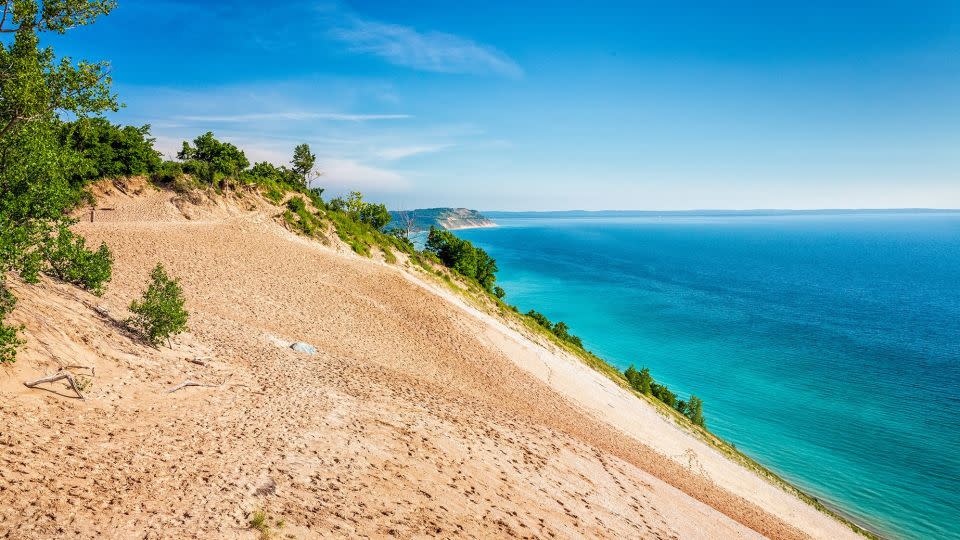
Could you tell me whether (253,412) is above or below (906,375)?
above

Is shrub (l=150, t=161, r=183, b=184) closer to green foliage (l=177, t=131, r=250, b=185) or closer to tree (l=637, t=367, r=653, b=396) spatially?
green foliage (l=177, t=131, r=250, b=185)

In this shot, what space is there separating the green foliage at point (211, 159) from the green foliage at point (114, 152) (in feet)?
10.9

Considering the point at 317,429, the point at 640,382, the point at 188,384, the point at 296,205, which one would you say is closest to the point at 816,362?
the point at 640,382

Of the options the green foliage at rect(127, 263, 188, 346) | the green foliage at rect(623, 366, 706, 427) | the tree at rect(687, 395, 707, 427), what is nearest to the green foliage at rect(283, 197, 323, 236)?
the green foliage at rect(127, 263, 188, 346)

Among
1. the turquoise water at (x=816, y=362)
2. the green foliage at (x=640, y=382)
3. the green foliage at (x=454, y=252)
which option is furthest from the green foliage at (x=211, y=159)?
the turquoise water at (x=816, y=362)

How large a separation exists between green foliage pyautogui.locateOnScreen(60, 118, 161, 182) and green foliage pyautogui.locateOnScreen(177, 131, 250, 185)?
3.33 m

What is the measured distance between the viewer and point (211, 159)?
48.2 m

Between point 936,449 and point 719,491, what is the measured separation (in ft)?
108

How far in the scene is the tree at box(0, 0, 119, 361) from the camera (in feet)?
37.7

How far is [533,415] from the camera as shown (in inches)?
976

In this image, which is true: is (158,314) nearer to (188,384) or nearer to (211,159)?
(188,384)

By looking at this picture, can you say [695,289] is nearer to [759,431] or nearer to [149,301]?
[759,431]

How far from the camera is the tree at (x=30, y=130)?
1149 cm

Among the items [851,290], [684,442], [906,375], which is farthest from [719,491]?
[851,290]
